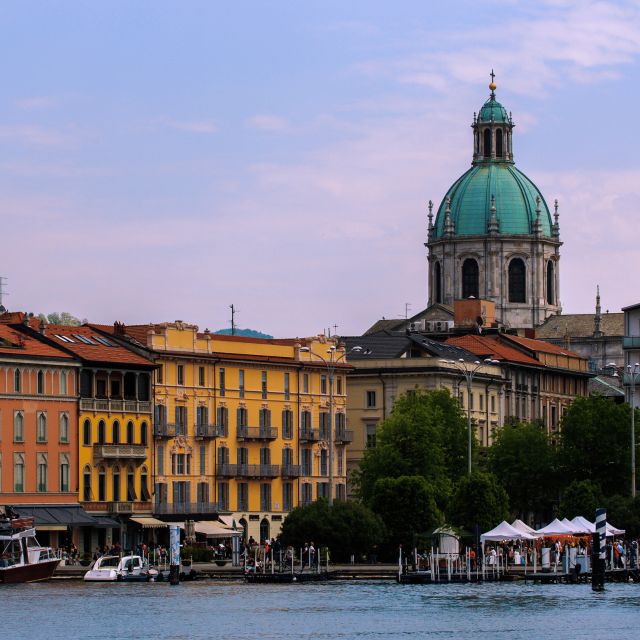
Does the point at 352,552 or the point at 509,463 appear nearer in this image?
the point at 352,552

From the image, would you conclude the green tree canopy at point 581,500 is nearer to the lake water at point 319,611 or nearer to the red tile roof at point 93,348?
the red tile roof at point 93,348

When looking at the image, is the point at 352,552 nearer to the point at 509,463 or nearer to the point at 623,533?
the point at 623,533

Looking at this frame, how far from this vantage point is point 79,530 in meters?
162

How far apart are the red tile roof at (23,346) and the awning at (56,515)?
9.34m

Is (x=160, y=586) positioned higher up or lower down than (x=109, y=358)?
lower down

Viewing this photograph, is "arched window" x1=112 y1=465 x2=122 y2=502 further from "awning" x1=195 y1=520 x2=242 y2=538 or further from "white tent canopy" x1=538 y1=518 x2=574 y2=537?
"white tent canopy" x1=538 y1=518 x2=574 y2=537

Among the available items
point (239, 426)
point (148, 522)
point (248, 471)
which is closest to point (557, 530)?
point (148, 522)

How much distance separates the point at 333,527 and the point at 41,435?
21.9 meters

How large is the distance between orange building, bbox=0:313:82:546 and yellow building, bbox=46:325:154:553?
0.93 meters

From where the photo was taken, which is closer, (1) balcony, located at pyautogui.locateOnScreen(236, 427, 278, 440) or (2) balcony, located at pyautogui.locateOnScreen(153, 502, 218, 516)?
(2) balcony, located at pyautogui.locateOnScreen(153, 502, 218, 516)

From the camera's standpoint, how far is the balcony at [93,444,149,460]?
542 feet

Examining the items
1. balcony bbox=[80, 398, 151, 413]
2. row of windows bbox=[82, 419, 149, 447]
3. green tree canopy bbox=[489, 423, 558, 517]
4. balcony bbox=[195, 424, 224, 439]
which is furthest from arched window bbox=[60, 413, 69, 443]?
green tree canopy bbox=[489, 423, 558, 517]

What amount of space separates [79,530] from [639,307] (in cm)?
4593

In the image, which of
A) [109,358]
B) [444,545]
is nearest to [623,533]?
[444,545]
